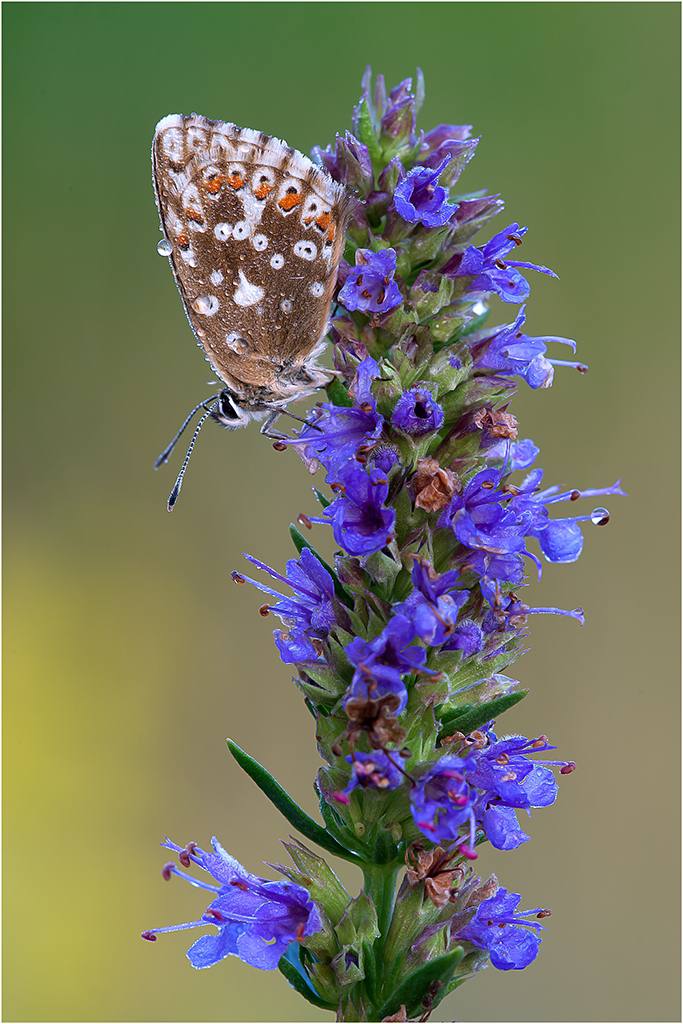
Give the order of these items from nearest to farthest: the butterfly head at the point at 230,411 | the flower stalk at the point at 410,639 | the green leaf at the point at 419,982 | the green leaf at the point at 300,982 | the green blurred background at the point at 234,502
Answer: the green leaf at the point at 419,982 < the flower stalk at the point at 410,639 < the green leaf at the point at 300,982 < the butterfly head at the point at 230,411 < the green blurred background at the point at 234,502

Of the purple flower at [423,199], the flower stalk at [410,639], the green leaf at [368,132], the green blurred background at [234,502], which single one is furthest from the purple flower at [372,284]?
the green blurred background at [234,502]

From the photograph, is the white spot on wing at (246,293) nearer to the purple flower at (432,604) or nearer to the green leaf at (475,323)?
the green leaf at (475,323)

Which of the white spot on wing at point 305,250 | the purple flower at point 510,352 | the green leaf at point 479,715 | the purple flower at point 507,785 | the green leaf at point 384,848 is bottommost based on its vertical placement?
the green leaf at point 384,848

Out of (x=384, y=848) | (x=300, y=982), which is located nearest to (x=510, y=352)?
(x=384, y=848)

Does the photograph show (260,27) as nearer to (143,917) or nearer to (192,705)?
(192,705)

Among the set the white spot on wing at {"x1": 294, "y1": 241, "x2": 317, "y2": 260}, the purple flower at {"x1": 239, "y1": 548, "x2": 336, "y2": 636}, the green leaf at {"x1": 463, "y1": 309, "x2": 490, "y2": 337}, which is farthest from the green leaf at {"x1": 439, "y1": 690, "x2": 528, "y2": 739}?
the white spot on wing at {"x1": 294, "y1": 241, "x2": 317, "y2": 260}

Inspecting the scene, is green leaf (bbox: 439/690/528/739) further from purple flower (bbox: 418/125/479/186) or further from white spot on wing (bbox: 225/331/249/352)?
purple flower (bbox: 418/125/479/186)
